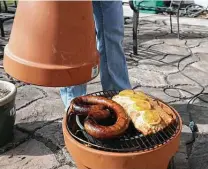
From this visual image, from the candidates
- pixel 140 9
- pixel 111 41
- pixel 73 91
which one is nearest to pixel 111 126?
pixel 73 91

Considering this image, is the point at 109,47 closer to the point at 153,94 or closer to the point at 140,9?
the point at 153,94

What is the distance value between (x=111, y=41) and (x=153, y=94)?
3.75 ft

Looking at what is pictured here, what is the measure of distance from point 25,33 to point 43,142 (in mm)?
1435

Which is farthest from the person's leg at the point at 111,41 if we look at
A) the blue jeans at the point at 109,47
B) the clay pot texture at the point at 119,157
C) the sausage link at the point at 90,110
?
the clay pot texture at the point at 119,157

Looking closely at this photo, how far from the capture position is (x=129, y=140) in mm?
1772

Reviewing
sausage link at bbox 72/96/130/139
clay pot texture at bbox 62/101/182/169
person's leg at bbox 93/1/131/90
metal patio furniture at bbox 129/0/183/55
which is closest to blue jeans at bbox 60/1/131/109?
person's leg at bbox 93/1/131/90

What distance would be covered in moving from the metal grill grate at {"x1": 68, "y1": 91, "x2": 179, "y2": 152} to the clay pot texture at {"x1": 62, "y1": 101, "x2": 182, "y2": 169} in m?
0.03

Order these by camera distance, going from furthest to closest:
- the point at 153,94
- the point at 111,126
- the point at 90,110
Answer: the point at 153,94
the point at 90,110
the point at 111,126

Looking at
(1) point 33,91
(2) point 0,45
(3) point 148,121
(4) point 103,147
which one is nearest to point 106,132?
(4) point 103,147

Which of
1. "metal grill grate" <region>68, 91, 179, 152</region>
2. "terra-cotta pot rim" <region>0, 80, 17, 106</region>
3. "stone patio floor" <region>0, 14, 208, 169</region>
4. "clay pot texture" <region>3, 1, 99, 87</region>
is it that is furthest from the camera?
"stone patio floor" <region>0, 14, 208, 169</region>

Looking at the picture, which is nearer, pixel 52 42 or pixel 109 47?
pixel 52 42

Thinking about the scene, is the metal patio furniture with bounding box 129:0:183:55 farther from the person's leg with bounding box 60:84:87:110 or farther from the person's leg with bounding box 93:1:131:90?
the person's leg with bounding box 60:84:87:110

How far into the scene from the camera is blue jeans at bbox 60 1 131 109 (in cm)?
270

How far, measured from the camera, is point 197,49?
17.4 feet
